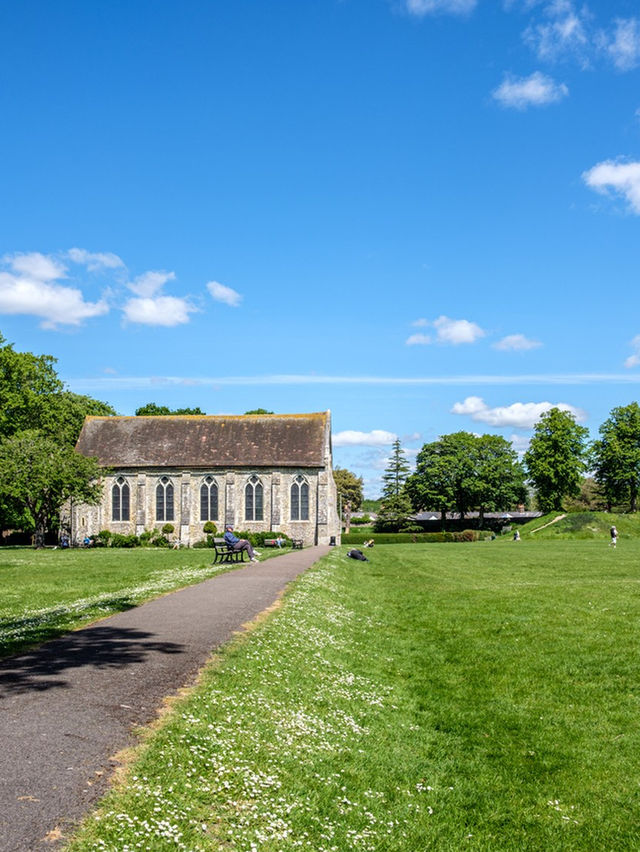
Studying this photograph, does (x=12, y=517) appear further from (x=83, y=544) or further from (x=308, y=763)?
(x=308, y=763)

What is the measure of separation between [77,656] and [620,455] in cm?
8449

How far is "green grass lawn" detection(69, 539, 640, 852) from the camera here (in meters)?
6.38

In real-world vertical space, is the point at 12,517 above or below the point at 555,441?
below

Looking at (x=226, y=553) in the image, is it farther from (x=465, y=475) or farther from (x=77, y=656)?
(x=465, y=475)

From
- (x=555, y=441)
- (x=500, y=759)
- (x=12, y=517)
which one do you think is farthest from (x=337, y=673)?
(x=555, y=441)

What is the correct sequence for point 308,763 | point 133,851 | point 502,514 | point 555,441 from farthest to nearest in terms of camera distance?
point 502,514, point 555,441, point 308,763, point 133,851

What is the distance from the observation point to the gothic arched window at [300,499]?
59688 mm

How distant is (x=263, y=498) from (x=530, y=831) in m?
53.6

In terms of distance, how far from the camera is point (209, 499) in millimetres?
60844

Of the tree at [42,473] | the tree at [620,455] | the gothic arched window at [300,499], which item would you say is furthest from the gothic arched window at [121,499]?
the tree at [620,455]

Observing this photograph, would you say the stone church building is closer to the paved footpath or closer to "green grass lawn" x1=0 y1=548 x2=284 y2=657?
"green grass lawn" x1=0 y1=548 x2=284 y2=657

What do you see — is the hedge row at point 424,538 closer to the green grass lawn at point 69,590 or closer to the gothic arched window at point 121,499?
the gothic arched window at point 121,499

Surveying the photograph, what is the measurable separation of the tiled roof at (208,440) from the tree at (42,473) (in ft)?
20.8

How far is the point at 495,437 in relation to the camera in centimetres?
9844
